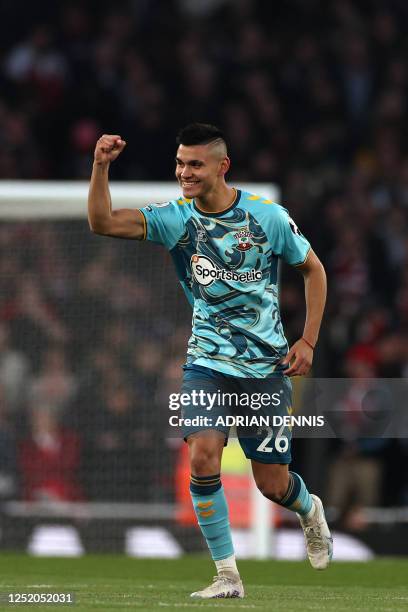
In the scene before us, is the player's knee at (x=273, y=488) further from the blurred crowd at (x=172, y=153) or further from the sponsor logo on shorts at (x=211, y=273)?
the blurred crowd at (x=172, y=153)

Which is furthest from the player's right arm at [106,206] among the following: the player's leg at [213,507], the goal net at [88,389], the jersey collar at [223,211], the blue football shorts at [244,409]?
the goal net at [88,389]

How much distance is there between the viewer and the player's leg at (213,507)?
8.06 m

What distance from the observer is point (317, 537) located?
8.91m

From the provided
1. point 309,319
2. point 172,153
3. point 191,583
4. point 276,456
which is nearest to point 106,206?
point 309,319

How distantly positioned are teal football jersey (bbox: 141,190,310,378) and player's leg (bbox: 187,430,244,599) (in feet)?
1.45

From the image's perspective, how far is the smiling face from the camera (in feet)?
26.9

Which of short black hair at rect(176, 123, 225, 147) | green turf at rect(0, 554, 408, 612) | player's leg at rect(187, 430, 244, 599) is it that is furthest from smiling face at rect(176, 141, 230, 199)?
green turf at rect(0, 554, 408, 612)

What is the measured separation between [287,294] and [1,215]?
3710 mm

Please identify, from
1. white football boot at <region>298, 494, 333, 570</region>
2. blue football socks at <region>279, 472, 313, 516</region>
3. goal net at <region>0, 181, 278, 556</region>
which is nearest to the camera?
blue football socks at <region>279, 472, 313, 516</region>

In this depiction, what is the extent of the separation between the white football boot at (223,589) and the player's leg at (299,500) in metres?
0.60

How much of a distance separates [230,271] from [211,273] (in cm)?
10

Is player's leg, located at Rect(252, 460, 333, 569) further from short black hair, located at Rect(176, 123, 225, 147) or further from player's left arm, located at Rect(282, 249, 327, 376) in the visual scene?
short black hair, located at Rect(176, 123, 225, 147)

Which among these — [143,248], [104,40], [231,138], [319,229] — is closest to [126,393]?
[143,248]

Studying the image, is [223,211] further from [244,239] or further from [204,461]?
[204,461]
